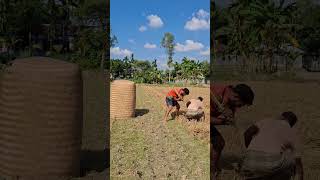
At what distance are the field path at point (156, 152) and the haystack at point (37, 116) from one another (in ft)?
3.12

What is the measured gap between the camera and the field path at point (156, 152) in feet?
16.5

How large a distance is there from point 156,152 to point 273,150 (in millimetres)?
3098

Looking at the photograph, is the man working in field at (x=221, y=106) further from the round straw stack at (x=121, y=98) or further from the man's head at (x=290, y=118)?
the round straw stack at (x=121, y=98)

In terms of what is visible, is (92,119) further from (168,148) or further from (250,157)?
(250,157)

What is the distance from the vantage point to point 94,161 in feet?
17.3

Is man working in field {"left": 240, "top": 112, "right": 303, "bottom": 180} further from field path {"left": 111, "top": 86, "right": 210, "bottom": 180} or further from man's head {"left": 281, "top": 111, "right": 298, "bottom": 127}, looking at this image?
field path {"left": 111, "top": 86, "right": 210, "bottom": 180}

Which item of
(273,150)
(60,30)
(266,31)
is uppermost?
(266,31)

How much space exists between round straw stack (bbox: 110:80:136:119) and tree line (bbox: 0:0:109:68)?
636 cm

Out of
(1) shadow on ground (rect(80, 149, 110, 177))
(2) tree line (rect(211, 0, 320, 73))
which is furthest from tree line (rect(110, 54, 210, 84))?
(1) shadow on ground (rect(80, 149, 110, 177))

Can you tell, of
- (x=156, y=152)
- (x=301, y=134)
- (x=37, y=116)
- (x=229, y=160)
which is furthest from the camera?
(x=301, y=134)

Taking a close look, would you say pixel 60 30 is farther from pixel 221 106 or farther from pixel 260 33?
pixel 221 106

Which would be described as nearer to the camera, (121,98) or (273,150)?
(273,150)

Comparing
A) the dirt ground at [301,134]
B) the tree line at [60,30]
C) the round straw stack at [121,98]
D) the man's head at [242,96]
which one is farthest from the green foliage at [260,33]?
the man's head at [242,96]

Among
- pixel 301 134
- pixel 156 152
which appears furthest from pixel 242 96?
pixel 301 134
